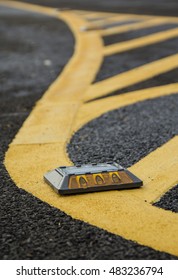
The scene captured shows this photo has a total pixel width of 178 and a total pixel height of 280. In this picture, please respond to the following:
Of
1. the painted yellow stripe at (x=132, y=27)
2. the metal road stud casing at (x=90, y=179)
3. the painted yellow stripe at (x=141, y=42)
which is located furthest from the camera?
the painted yellow stripe at (x=132, y=27)

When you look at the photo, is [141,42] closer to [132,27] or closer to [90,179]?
[132,27]

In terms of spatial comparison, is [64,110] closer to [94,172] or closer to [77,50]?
[94,172]

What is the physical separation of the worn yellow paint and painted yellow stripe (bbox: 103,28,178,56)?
7.03ft

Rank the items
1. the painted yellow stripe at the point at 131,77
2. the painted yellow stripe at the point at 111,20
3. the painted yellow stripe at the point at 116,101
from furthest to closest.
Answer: the painted yellow stripe at the point at 111,20 → the painted yellow stripe at the point at 131,77 → the painted yellow stripe at the point at 116,101

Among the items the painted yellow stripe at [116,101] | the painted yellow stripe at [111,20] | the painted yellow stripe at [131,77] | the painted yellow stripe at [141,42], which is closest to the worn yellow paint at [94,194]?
the painted yellow stripe at [116,101]

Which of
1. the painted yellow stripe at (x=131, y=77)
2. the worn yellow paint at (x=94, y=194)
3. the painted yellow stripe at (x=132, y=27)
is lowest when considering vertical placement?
the painted yellow stripe at (x=132, y=27)

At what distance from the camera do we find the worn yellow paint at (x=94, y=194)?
2908 millimetres

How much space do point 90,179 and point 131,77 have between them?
3.19 meters

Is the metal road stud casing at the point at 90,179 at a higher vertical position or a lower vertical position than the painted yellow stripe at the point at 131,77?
higher

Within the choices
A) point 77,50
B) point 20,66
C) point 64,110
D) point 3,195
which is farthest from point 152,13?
point 3,195

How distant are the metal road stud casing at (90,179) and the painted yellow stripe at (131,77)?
221cm

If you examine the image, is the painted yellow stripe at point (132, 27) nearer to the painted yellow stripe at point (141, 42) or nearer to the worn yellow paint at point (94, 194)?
the painted yellow stripe at point (141, 42)

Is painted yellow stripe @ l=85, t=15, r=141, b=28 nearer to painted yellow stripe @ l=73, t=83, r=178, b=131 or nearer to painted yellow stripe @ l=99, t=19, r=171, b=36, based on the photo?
painted yellow stripe @ l=99, t=19, r=171, b=36
